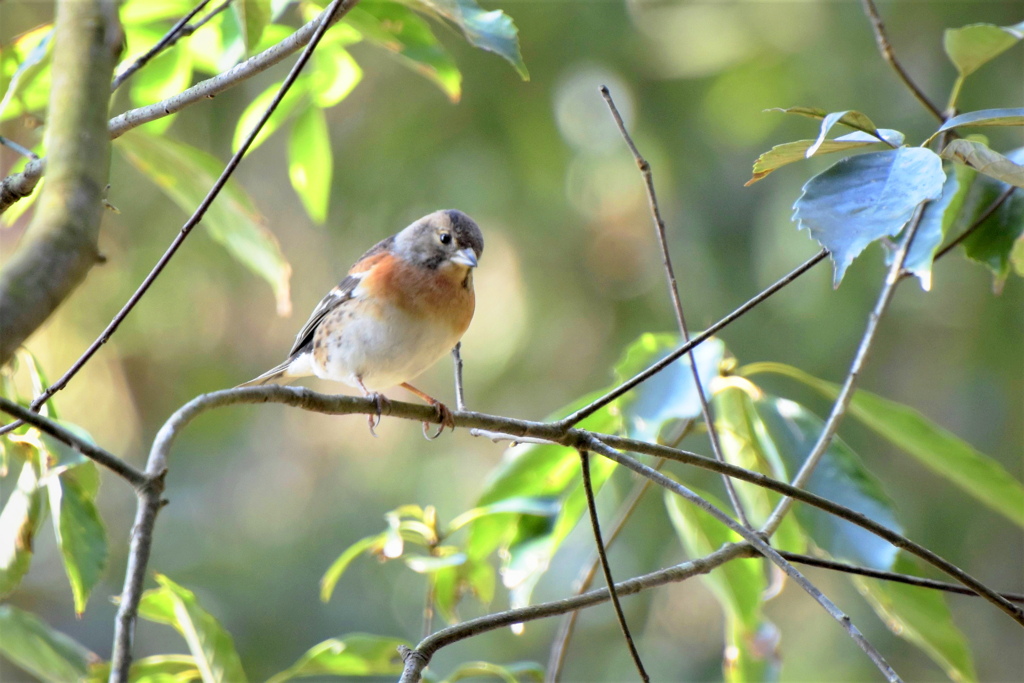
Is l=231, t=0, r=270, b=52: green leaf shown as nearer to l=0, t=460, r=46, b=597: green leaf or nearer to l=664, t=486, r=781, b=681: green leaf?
l=0, t=460, r=46, b=597: green leaf

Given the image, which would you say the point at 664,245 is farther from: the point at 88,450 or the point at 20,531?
the point at 20,531

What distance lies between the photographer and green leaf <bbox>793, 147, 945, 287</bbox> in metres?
1.12

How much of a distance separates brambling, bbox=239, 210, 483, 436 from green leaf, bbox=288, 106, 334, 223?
0.29 m

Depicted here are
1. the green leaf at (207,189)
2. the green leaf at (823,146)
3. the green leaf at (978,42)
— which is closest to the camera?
the green leaf at (823,146)

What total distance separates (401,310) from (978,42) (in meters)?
1.51

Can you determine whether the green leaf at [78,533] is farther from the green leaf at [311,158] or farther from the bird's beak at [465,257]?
the bird's beak at [465,257]

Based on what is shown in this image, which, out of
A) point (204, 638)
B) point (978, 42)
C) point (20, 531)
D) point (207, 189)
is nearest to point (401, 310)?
point (207, 189)

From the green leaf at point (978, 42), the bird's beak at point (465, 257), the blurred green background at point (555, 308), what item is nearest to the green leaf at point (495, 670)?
the bird's beak at point (465, 257)

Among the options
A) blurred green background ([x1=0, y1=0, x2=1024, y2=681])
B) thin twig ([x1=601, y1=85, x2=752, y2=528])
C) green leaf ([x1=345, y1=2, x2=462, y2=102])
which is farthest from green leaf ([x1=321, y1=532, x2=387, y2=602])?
blurred green background ([x1=0, y1=0, x2=1024, y2=681])

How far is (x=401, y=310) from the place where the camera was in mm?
2471

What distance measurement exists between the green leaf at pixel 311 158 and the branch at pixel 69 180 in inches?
50.5

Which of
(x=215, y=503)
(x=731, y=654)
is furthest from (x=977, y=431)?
(x=215, y=503)

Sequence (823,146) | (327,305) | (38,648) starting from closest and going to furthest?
(823,146)
(38,648)
(327,305)

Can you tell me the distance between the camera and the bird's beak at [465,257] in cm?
256
